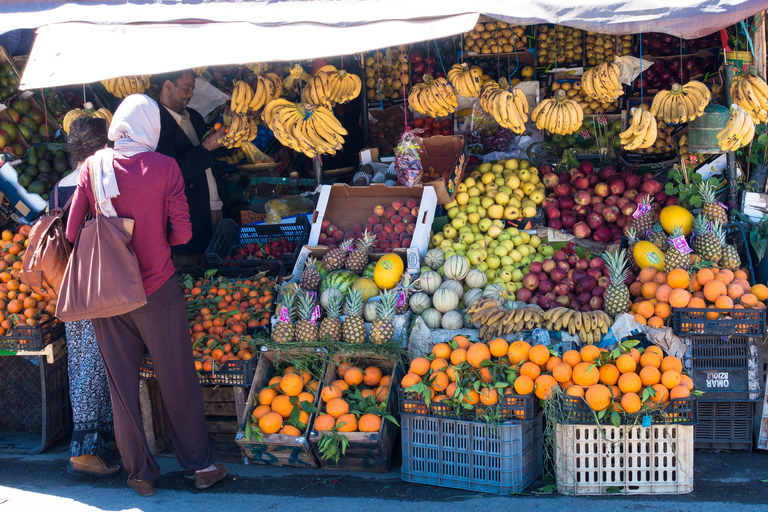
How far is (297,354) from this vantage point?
13.0 feet

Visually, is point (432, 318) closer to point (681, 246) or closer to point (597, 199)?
point (681, 246)

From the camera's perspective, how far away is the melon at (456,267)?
4242 mm

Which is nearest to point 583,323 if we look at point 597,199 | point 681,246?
point 681,246

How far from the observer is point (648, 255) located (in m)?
4.05

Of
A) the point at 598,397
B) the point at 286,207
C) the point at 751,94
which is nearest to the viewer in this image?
the point at 598,397

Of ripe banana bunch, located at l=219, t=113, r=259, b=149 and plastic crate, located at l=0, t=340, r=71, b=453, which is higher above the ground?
ripe banana bunch, located at l=219, t=113, r=259, b=149

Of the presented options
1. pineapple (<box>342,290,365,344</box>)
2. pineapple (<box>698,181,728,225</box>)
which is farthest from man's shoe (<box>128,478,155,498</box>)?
pineapple (<box>698,181,728,225</box>)

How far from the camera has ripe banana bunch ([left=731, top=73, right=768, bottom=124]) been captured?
162 inches

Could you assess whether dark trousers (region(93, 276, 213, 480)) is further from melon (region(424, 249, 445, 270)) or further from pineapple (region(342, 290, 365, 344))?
melon (region(424, 249, 445, 270))

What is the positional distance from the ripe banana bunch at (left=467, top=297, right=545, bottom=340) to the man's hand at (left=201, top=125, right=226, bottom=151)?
2.33 m

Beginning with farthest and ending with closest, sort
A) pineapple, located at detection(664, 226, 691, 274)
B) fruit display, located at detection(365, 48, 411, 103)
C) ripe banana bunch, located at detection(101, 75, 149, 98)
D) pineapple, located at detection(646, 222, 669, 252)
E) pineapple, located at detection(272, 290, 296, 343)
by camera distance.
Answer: fruit display, located at detection(365, 48, 411, 103), ripe banana bunch, located at detection(101, 75, 149, 98), pineapple, located at detection(646, 222, 669, 252), pineapple, located at detection(272, 290, 296, 343), pineapple, located at detection(664, 226, 691, 274)

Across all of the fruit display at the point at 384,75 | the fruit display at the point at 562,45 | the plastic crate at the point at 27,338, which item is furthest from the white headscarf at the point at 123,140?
the fruit display at the point at 562,45

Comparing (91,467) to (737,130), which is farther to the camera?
(737,130)

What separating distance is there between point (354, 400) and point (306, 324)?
0.55 metres
